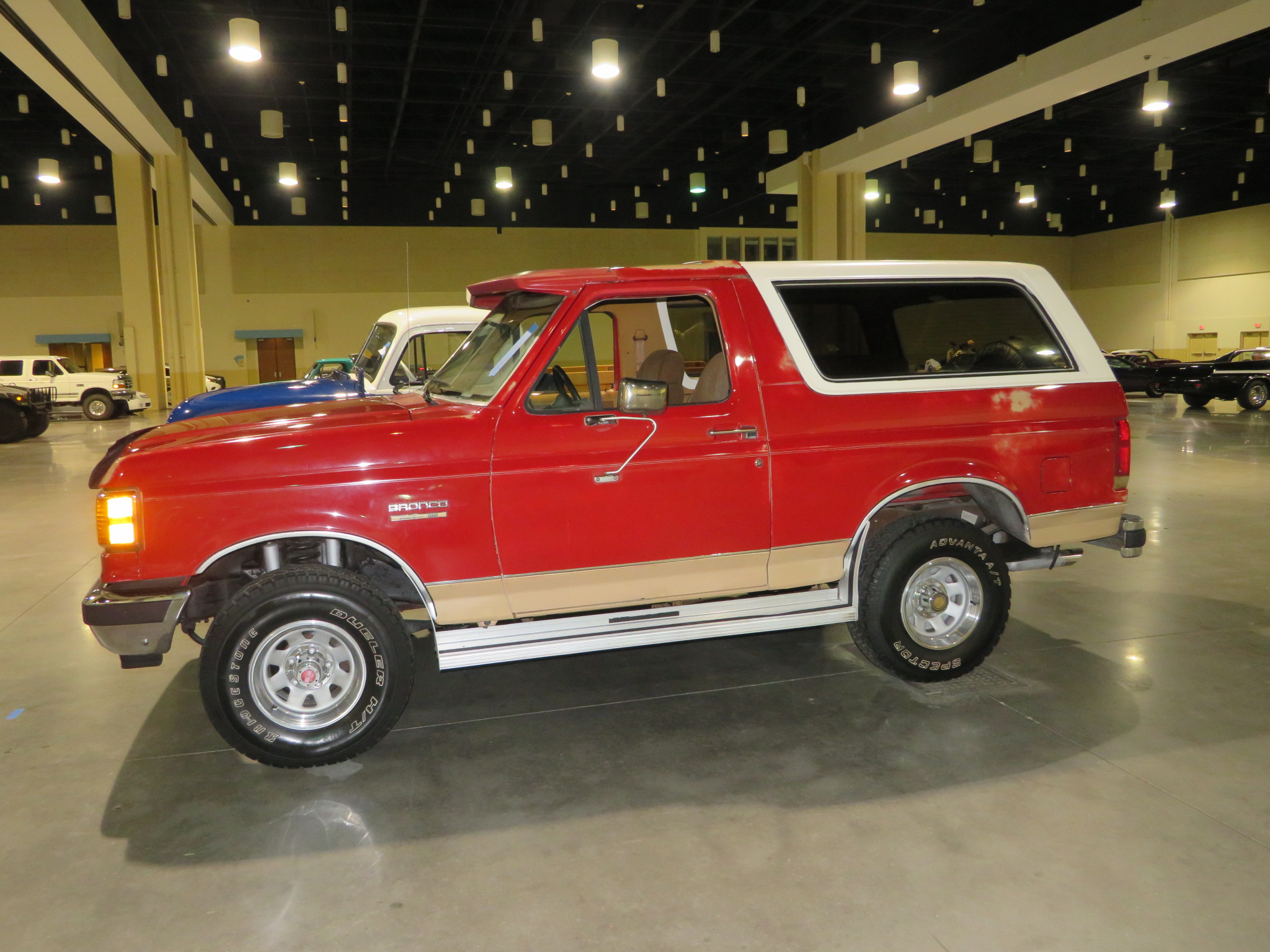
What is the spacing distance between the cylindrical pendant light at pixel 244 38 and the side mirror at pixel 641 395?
11.2 meters

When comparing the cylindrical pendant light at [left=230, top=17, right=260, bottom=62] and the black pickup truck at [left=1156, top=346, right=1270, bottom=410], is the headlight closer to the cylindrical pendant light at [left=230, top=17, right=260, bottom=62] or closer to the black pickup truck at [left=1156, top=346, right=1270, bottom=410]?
the cylindrical pendant light at [left=230, top=17, right=260, bottom=62]

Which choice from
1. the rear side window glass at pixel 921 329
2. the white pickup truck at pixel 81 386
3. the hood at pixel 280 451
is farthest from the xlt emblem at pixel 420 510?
the white pickup truck at pixel 81 386

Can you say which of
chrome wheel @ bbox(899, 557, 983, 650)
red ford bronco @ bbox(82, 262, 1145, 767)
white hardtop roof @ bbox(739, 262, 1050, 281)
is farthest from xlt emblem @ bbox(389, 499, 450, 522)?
chrome wheel @ bbox(899, 557, 983, 650)

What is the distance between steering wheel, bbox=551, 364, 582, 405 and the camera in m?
3.92

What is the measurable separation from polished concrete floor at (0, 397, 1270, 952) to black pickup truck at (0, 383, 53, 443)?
51.5ft

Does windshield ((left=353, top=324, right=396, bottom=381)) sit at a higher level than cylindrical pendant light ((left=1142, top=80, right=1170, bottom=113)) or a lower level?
lower

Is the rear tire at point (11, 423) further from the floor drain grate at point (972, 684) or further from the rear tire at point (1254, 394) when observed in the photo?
the rear tire at point (1254, 394)

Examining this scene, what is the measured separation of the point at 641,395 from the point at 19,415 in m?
19.3

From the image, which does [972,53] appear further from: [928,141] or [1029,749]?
[1029,749]

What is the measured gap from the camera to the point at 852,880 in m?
2.83

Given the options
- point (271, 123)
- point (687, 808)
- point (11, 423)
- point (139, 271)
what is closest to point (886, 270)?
point (687, 808)

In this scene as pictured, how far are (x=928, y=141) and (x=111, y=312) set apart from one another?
31.5 metres

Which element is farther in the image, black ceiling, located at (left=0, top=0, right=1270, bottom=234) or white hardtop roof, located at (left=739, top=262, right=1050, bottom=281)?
black ceiling, located at (left=0, top=0, right=1270, bottom=234)

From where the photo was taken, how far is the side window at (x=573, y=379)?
3877 millimetres
